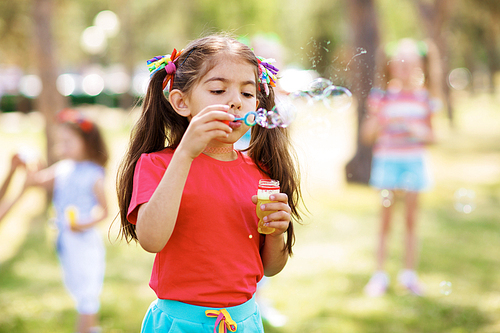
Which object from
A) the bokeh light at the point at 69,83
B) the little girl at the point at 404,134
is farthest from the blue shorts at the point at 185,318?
the bokeh light at the point at 69,83

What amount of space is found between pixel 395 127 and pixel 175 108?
266cm

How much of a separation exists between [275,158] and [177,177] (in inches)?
19.0

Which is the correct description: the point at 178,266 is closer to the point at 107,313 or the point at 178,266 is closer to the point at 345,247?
the point at 107,313

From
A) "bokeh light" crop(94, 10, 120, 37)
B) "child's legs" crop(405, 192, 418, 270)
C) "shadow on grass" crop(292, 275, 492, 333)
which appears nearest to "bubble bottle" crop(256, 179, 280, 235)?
"shadow on grass" crop(292, 275, 492, 333)

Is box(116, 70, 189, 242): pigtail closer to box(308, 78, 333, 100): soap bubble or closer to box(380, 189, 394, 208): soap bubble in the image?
box(308, 78, 333, 100): soap bubble

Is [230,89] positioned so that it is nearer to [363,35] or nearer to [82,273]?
[82,273]

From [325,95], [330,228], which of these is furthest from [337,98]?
[330,228]

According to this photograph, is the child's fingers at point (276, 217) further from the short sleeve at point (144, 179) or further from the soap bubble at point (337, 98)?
the soap bubble at point (337, 98)

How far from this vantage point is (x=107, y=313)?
3393mm

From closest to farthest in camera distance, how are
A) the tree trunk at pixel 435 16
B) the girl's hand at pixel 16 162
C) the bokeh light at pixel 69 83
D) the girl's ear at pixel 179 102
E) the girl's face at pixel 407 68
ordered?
1. the girl's ear at pixel 179 102
2. the girl's hand at pixel 16 162
3. the girl's face at pixel 407 68
4. the tree trunk at pixel 435 16
5. the bokeh light at pixel 69 83

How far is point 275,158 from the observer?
1.65 metres

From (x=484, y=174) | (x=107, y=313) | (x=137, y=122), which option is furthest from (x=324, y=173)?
(x=137, y=122)

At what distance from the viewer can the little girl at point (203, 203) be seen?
1268mm

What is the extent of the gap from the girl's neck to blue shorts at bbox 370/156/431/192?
2540 mm
